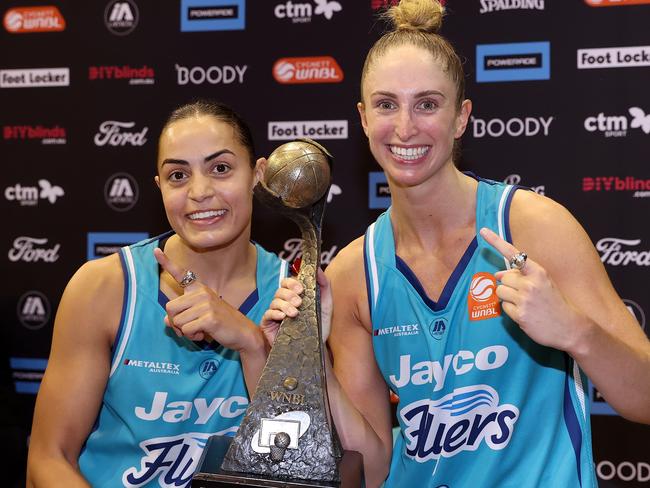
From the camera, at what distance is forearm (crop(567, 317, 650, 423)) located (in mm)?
1384

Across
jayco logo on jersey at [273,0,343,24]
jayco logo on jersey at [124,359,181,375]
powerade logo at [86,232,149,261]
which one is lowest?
jayco logo on jersey at [124,359,181,375]

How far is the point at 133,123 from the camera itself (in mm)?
3371

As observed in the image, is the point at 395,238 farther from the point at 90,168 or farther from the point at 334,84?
the point at 90,168

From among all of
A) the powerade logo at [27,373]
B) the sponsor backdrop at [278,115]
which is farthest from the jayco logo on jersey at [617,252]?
the powerade logo at [27,373]

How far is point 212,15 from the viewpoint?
3289 mm

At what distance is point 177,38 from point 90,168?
0.69 metres

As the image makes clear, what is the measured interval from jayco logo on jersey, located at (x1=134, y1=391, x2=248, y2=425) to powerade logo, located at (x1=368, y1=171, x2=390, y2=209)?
1504 millimetres

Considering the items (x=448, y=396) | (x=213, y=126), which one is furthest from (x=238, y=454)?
(x=213, y=126)

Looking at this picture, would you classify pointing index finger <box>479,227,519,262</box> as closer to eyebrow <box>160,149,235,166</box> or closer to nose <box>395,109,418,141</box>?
nose <box>395,109,418,141</box>

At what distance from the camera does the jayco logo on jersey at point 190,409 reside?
183cm

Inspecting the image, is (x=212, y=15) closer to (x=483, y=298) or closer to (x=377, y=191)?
(x=377, y=191)

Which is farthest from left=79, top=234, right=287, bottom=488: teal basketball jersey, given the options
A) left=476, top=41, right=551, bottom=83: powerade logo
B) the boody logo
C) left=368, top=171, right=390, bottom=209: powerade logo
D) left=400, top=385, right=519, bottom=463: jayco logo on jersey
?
left=476, top=41, right=551, bottom=83: powerade logo

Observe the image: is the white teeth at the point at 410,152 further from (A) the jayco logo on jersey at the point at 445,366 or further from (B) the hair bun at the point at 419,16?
(A) the jayco logo on jersey at the point at 445,366

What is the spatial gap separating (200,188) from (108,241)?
5.86ft
